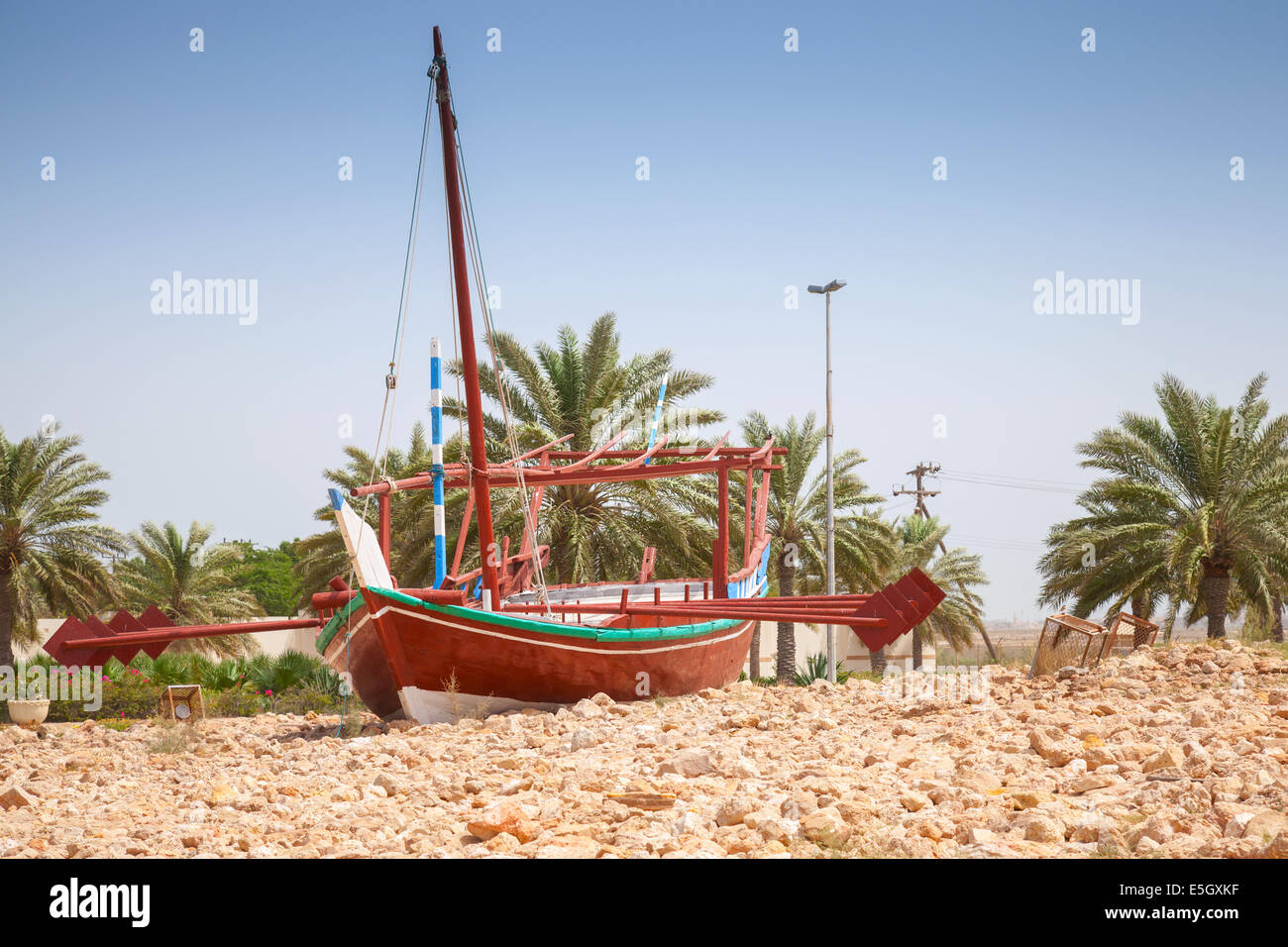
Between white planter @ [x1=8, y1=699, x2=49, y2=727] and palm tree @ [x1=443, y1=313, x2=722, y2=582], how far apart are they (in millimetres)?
9089

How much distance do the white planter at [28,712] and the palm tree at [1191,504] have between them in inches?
788

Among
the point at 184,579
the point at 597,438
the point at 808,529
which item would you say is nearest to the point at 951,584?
the point at 808,529

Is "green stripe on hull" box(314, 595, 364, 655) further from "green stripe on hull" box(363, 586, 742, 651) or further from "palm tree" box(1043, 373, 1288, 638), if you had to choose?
"palm tree" box(1043, 373, 1288, 638)

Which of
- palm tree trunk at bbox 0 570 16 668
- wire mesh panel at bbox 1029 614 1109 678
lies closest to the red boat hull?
wire mesh panel at bbox 1029 614 1109 678

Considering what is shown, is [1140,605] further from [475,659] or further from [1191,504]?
[475,659]

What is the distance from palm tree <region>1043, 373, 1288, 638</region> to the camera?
20891 mm

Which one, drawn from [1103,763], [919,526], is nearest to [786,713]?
[1103,763]

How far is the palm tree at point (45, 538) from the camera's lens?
22.1 m

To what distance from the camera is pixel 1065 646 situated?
44.1ft

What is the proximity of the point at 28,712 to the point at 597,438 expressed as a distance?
454 inches

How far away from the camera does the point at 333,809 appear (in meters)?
6.44
